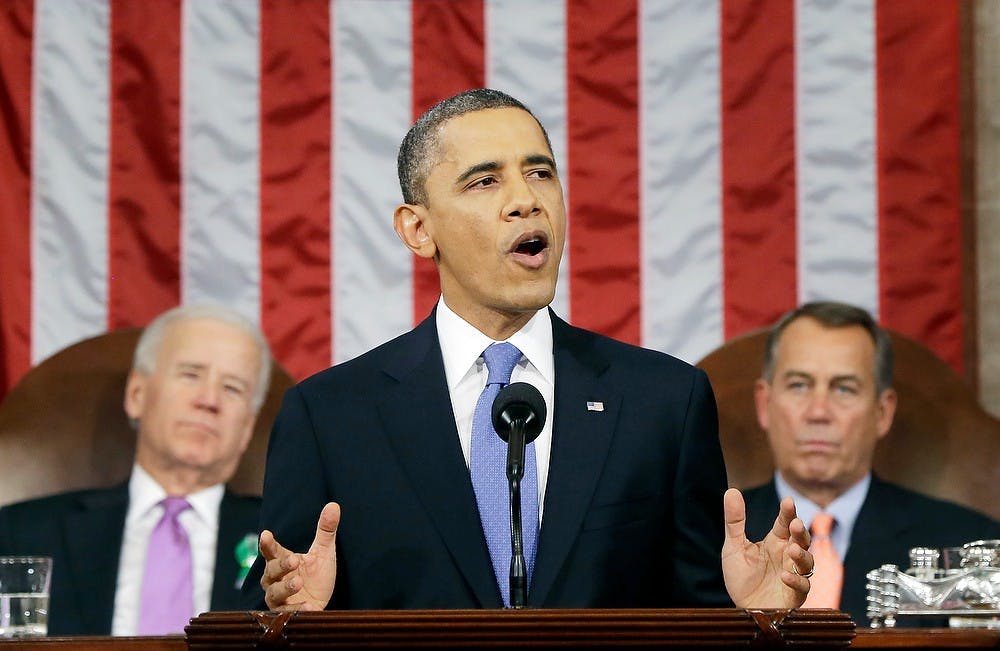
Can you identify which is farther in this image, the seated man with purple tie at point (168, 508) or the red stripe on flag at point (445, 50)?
the red stripe on flag at point (445, 50)

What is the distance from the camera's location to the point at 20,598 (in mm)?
3350

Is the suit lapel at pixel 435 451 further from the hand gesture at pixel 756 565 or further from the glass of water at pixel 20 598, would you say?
the glass of water at pixel 20 598

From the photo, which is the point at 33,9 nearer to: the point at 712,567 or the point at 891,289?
the point at 891,289

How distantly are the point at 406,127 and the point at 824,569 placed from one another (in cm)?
192

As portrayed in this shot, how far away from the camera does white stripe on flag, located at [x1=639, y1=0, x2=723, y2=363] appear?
184 inches

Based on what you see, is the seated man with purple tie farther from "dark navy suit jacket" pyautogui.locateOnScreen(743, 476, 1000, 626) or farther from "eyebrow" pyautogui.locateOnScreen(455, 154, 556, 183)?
"eyebrow" pyautogui.locateOnScreen(455, 154, 556, 183)

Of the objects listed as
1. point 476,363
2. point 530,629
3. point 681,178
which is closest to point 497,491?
point 476,363

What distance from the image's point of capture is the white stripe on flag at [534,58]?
4730mm

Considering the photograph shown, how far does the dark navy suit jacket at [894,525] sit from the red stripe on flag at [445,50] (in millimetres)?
1277

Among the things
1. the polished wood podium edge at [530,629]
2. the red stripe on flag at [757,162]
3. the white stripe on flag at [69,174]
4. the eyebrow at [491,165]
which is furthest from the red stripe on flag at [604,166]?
the polished wood podium edge at [530,629]

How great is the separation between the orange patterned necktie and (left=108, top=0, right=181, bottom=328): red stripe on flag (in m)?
2.14

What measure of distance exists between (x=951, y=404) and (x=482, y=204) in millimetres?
2383

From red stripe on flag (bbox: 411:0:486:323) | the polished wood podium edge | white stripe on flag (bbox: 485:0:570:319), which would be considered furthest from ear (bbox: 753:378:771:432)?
the polished wood podium edge

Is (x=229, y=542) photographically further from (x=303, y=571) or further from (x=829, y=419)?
(x=303, y=571)
